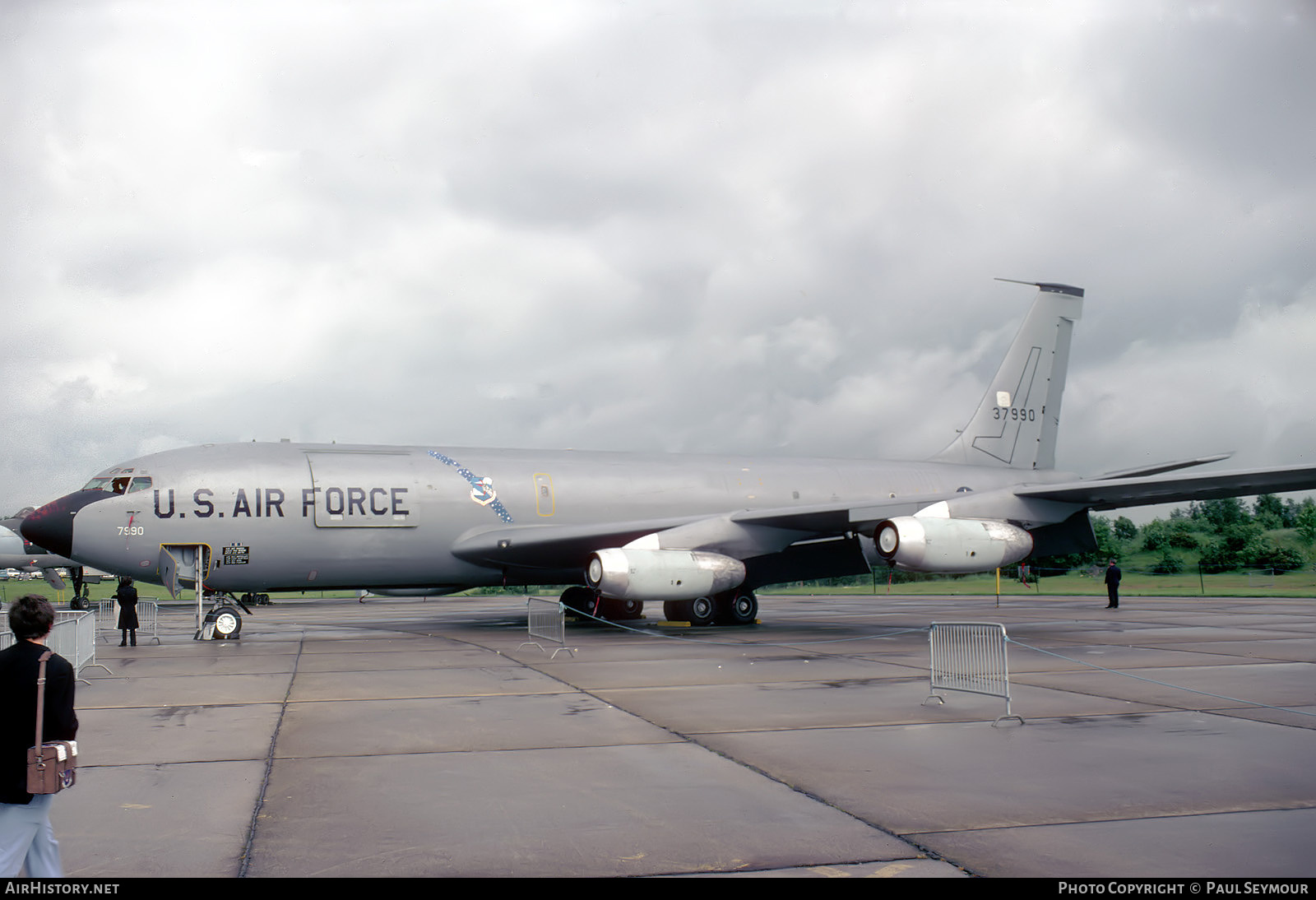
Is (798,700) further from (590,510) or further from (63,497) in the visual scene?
(63,497)

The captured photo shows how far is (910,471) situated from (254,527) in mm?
15680

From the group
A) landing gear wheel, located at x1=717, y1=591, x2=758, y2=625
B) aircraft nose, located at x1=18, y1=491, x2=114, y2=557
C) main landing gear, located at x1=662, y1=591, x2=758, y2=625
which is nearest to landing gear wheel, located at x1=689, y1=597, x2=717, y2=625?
main landing gear, located at x1=662, y1=591, x2=758, y2=625

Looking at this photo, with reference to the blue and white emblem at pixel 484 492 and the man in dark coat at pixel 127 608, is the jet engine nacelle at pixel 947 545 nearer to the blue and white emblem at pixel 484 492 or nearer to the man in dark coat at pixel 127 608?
the blue and white emblem at pixel 484 492

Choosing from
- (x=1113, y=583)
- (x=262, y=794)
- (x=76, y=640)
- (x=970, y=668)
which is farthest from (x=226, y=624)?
(x=1113, y=583)

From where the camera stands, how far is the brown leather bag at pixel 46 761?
12.3ft

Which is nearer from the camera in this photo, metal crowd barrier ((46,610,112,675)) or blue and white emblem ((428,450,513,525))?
metal crowd barrier ((46,610,112,675))

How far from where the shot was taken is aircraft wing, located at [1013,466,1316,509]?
15867 millimetres

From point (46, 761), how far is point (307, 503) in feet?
50.9

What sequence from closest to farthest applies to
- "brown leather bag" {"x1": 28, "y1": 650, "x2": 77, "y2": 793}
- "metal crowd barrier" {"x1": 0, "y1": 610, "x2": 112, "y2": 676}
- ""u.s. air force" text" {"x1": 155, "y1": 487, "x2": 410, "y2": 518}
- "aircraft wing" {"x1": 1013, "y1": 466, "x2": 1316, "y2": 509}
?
"brown leather bag" {"x1": 28, "y1": 650, "x2": 77, "y2": 793}
"metal crowd barrier" {"x1": 0, "y1": 610, "x2": 112, "y2": 676}
"aircraft wing" {"x1": 1013, "y1": 466, "x2": 1316, "y2": 509}
""u.s. air force" text" {"x1": 155, "y1": 487, "x2": 410, "y2": 518}

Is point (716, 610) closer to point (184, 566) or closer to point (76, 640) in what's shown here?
point (184, 566)

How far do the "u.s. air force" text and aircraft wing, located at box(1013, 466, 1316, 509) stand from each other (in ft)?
39.5

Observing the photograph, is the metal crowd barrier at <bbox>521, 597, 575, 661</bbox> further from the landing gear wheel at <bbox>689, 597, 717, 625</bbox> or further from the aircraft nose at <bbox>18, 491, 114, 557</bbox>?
the aircraft nose at <bbox>18, 491, 114, 557</bbox>

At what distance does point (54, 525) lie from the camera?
17.5 metres
